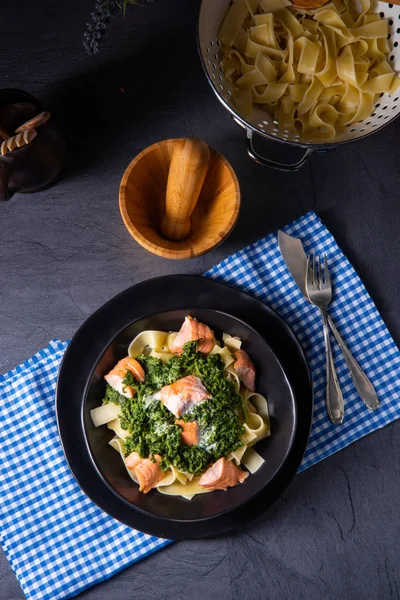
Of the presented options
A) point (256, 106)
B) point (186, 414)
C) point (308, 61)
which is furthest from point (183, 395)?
point (308, 61)

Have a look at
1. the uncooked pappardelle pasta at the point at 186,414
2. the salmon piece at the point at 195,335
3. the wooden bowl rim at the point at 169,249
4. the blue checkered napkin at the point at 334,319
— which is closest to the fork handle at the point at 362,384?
the blue checkered napkin at the point at 334,319

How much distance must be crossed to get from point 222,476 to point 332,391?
1.32ft

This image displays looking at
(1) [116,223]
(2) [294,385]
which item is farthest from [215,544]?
(1) [116,223]

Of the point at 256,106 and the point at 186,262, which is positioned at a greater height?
the point at 256,106

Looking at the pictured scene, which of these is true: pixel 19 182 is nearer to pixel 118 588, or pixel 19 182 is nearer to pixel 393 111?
pixel 393 111

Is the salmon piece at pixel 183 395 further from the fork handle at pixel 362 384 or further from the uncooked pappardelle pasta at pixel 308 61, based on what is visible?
the uncooked pappardelle pasta at pixel 308 61

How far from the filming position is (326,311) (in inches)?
71.8

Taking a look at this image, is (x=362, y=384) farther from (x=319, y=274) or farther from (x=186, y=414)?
(x=186, y=414)

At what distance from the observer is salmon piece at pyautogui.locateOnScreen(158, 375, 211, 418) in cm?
163

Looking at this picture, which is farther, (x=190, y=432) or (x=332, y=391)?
(x=332, y=391)

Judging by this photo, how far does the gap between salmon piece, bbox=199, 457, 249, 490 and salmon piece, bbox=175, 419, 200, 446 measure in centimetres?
8

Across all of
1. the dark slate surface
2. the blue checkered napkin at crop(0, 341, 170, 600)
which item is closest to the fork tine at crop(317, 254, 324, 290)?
the dark slate surface

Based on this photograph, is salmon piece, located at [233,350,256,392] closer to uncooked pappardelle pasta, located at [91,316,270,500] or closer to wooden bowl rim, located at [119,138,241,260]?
uncooked pappardelle pasta, located at [91,316,270,500]

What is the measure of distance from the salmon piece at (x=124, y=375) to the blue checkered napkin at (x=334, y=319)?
361 mm
